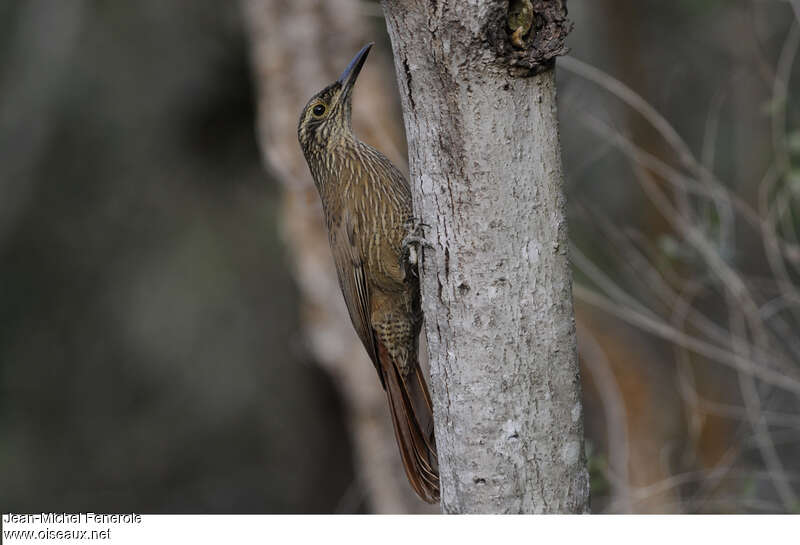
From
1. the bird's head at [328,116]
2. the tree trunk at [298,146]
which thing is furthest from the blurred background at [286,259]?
the bird's head at [328,116]

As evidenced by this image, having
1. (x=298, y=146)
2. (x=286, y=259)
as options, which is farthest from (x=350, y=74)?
(x=286, y=259)

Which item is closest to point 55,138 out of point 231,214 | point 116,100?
point 116,100

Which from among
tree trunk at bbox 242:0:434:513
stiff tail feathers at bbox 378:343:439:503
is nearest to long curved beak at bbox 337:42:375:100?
stiff tail feathers at bbox 378:343:439:503

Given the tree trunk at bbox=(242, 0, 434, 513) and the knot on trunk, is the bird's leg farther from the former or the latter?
the tree trunk at bbox=(242, 0, 434, 513)

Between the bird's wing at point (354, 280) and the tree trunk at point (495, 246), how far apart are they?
0.96 metres

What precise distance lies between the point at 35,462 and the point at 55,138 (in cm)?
333

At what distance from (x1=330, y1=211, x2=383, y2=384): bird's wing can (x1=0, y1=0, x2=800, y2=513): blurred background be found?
21.0 inches

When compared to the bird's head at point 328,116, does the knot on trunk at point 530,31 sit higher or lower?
higher

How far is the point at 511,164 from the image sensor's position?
1893mm

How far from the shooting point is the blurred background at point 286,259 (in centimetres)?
339

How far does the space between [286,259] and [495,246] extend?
6.16 metres

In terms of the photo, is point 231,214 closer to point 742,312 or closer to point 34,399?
point 34,399
